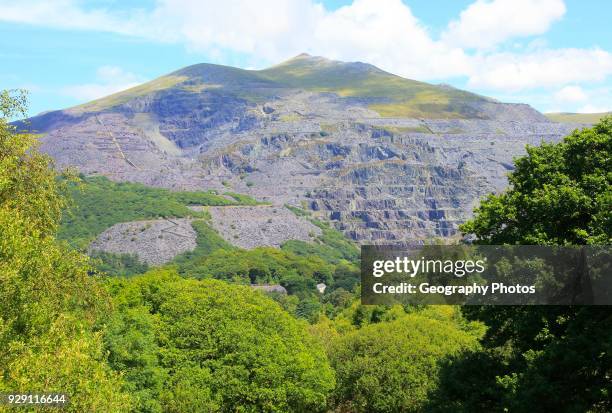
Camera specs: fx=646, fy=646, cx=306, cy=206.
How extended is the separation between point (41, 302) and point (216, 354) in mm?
22063

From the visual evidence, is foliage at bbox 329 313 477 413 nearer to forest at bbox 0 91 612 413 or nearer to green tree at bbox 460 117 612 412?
forest at bbox 0 91 612 413

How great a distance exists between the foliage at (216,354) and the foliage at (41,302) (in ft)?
24.3

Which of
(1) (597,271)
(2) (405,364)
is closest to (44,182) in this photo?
(1) (597,271)

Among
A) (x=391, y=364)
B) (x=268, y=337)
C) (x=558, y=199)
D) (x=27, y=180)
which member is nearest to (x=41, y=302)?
(x=27, y=180)

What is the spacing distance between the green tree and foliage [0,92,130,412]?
1395 centimetres

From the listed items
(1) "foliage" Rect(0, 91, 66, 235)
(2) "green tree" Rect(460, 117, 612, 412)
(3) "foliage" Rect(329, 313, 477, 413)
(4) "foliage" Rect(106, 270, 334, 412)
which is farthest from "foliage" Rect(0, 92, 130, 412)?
(3) "foliage" Rect(329, 313, 477, 413)

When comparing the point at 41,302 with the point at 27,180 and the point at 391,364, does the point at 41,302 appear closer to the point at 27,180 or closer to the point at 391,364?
the point at 27,180

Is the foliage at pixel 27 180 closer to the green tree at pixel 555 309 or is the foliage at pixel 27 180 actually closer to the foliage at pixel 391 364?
the green tree at pixel 555 309

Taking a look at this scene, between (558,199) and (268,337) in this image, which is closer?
(558,199)

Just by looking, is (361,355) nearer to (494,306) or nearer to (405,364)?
(405,364)

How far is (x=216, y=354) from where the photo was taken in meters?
41.6

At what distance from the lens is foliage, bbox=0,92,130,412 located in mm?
17484

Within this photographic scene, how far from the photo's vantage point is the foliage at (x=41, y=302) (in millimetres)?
17484

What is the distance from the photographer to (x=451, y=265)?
106ft
